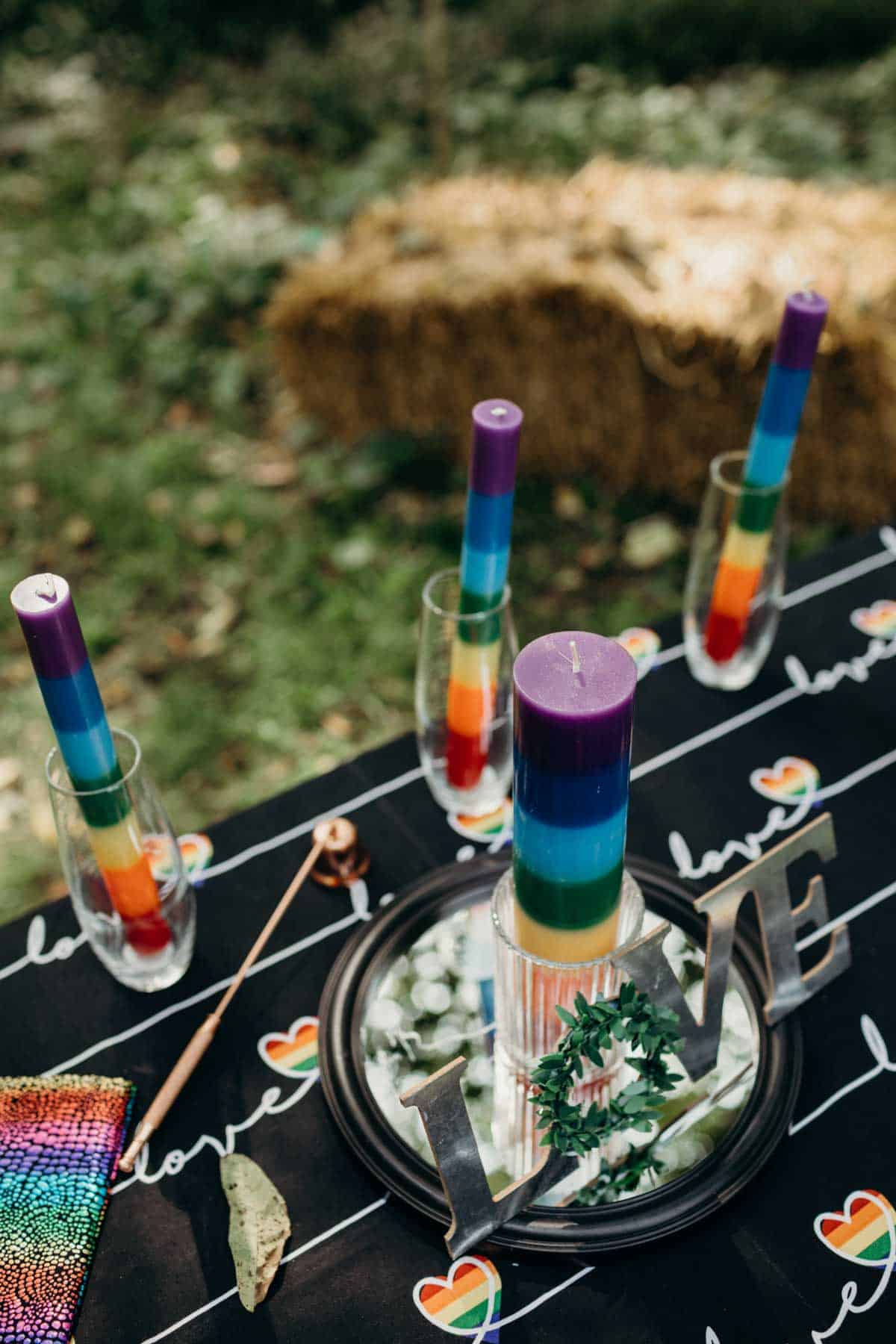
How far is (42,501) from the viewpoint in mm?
2781

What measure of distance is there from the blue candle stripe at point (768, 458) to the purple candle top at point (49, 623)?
2.10 feet

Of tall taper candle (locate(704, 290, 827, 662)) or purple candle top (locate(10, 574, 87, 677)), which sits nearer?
purple candle top (locate(10, 574, 87, 677))

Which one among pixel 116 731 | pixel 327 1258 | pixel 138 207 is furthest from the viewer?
pixel 138 207

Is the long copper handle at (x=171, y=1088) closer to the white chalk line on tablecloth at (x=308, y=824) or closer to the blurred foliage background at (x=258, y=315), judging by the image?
→ the white chalk line on tablecloth at (x=308, y=824)

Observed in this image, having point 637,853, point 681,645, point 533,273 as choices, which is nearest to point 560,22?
point 533,273

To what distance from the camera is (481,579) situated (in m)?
0.96

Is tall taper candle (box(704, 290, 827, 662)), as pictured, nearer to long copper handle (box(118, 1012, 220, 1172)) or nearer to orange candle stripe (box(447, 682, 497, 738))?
orange candle stripe (box(447, 682, 497, 738))

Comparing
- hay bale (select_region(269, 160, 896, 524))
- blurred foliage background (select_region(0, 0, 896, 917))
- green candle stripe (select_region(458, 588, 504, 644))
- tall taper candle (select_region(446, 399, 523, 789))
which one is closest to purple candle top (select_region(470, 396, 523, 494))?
tall taper candle (select_region(446, 399, 523, 789))

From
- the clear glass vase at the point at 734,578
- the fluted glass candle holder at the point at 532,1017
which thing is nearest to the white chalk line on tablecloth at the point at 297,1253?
the fluted glass candle holder at the point at 532,1017

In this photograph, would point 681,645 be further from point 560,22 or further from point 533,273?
point 560,22

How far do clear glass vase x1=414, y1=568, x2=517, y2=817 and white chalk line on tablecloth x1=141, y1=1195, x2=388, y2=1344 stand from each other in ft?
1.25

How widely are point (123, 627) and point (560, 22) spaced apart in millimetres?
3598

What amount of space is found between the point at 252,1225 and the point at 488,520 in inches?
21.4

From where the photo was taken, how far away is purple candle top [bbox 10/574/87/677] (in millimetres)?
743
